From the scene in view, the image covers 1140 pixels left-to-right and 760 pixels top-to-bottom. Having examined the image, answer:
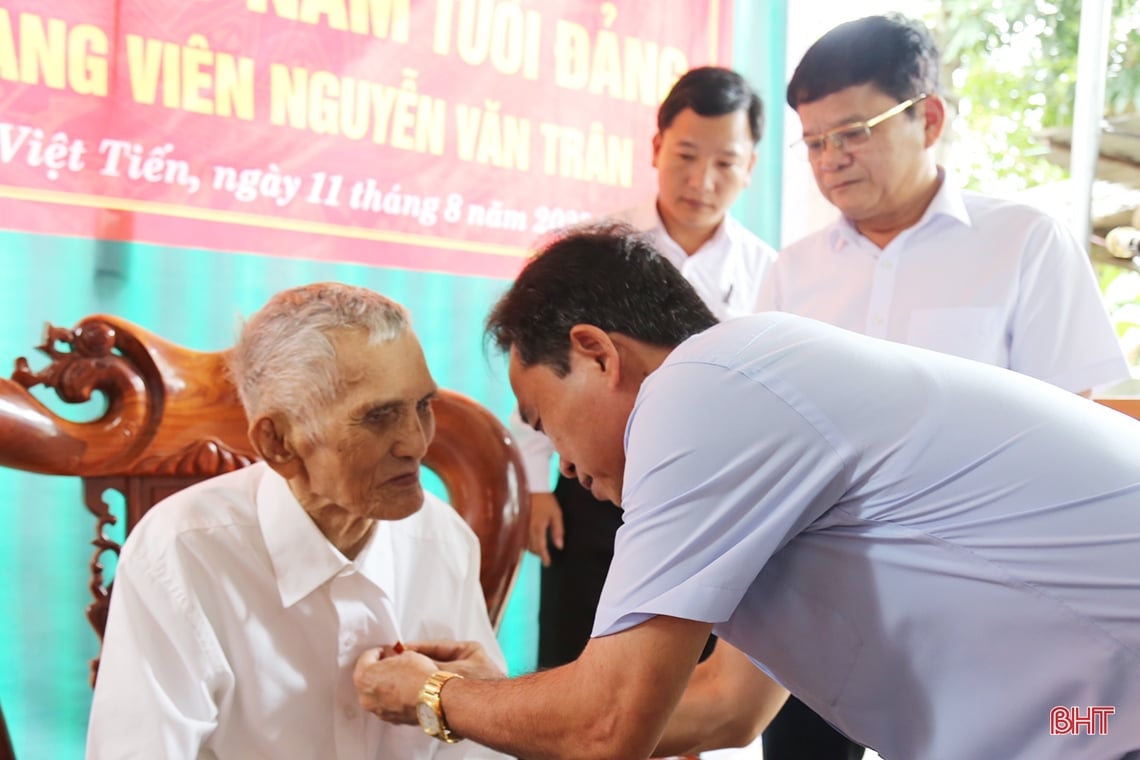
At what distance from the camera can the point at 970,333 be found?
207 centimetres

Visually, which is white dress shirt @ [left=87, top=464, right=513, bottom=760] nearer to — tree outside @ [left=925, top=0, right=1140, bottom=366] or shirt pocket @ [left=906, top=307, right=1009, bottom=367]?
shirt pocket @ [left=906, top=307, right=1009, bottom=367]

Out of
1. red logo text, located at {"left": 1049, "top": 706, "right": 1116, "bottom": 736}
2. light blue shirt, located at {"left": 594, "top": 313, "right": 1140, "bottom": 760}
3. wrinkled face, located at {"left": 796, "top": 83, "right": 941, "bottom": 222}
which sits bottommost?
red logo text, located at {"left": 1049, "top": 706, "right": 1116, "bottom": 736}

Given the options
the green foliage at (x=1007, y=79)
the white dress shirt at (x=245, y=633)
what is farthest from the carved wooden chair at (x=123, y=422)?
the green foliage at (x=1007, y=79)

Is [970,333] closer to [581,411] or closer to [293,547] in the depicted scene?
[581,411]

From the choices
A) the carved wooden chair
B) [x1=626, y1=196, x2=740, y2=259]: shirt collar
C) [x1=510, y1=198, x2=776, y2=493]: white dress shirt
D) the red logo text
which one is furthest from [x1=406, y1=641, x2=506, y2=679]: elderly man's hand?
[x1=626, y1=196, x2=740, y2=259]: shirt collar

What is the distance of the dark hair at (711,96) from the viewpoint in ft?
8.82

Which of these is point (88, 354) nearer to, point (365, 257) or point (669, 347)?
point (669, 347)

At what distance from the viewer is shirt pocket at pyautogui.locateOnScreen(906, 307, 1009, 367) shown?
2.05m

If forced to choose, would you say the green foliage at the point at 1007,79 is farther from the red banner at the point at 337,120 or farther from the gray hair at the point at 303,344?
the gray hair at the point at 303,344

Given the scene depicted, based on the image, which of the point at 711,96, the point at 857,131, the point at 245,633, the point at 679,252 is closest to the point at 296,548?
the point at 245,633

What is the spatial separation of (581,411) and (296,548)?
52 centimetres

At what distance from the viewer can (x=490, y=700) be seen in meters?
1.20

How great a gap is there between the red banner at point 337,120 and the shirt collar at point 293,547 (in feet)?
4.28

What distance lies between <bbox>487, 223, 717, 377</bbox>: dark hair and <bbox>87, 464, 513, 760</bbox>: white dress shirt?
19.1 inches
